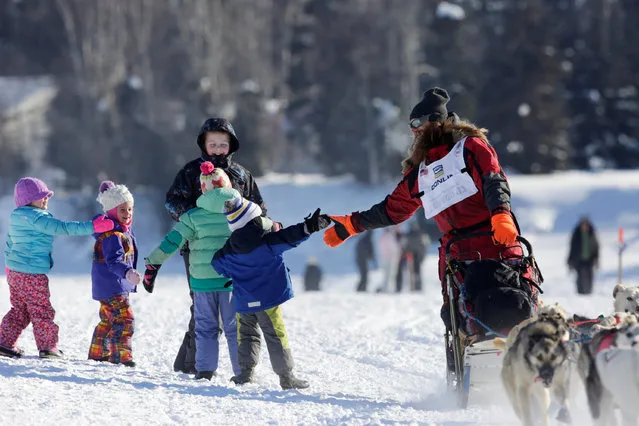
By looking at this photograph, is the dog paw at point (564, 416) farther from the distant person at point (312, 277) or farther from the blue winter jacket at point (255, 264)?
the distant person at point (312, 277)

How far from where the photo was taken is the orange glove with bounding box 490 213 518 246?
5172mm

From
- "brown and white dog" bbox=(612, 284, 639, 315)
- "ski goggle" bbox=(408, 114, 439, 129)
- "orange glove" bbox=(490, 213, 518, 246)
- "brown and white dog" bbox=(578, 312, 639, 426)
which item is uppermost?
"ski goggle" bbox=(408, 114, 439, 129)

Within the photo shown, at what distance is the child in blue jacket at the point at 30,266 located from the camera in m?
6.83

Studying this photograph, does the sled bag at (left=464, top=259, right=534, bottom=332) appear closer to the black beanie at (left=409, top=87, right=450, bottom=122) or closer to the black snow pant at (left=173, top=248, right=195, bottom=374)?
the black beanie at (left=409, top=87, right=450, bottom=122)

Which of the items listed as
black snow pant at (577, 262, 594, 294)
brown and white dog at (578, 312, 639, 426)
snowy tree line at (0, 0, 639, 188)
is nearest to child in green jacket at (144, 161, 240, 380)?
brown and white dog at (578, 312, 639, 426)

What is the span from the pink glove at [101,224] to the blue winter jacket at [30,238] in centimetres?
23

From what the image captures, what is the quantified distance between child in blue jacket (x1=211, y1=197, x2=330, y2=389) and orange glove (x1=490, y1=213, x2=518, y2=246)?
3.70 feet

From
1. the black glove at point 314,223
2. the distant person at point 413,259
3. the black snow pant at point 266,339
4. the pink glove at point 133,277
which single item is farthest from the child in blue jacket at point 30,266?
the distant person at point 413,259

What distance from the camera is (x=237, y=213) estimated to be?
20.0 feet

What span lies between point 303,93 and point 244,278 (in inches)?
1343

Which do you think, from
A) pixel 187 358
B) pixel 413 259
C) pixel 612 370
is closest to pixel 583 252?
pixel 413 259

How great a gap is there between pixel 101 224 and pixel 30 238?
529 millimetres

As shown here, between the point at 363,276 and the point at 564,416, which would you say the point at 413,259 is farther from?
the point at 564,416

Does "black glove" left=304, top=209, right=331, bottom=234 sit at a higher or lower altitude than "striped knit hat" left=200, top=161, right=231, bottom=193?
lower
